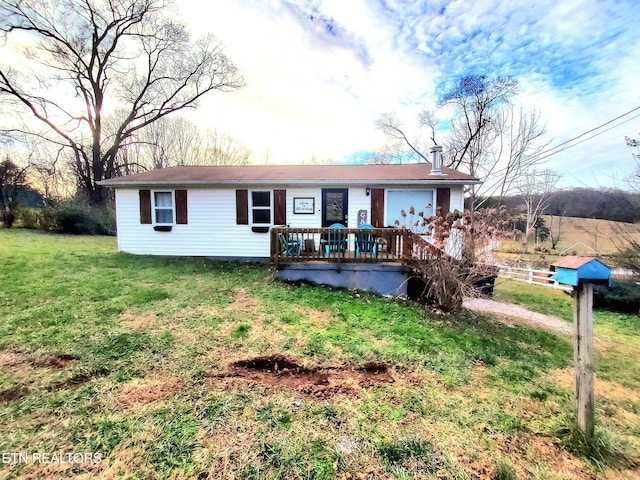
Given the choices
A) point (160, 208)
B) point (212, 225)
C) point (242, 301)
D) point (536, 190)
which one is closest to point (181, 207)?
point (160, 208)

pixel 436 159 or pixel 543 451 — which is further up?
pixel 436 159

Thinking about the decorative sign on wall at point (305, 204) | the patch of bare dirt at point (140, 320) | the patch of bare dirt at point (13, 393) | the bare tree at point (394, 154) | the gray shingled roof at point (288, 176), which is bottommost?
the patch of bare dirt at point (13, 393)

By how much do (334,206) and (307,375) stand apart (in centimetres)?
647

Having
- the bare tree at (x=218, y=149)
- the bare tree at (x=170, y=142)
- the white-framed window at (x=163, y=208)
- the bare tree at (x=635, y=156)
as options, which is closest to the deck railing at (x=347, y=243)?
the white-framed window at (x=163, y=208)

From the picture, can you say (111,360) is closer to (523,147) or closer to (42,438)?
(42,438)

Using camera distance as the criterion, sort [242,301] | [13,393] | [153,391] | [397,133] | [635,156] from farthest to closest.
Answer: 1. [397,133]
2. [635,156]
3. [242,301]
4. [153,391]
5. [13,393]

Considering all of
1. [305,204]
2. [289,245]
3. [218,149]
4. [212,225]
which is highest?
[218,149]

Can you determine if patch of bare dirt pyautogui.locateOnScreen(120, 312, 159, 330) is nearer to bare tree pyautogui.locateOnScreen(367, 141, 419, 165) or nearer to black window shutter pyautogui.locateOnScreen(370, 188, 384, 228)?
black window shutter pyautogui.locateOnScreen(370, 188, 384, 228)

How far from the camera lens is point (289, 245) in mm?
6855

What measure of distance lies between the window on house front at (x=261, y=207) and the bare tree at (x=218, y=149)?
57.9ft

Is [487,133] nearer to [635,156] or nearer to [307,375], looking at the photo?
[635,156]

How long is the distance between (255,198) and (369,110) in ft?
47.3

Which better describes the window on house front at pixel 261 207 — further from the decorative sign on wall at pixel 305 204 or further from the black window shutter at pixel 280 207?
the decorative sign on wall at pixel 305 204

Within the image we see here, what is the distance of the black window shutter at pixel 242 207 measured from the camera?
8977 mm
